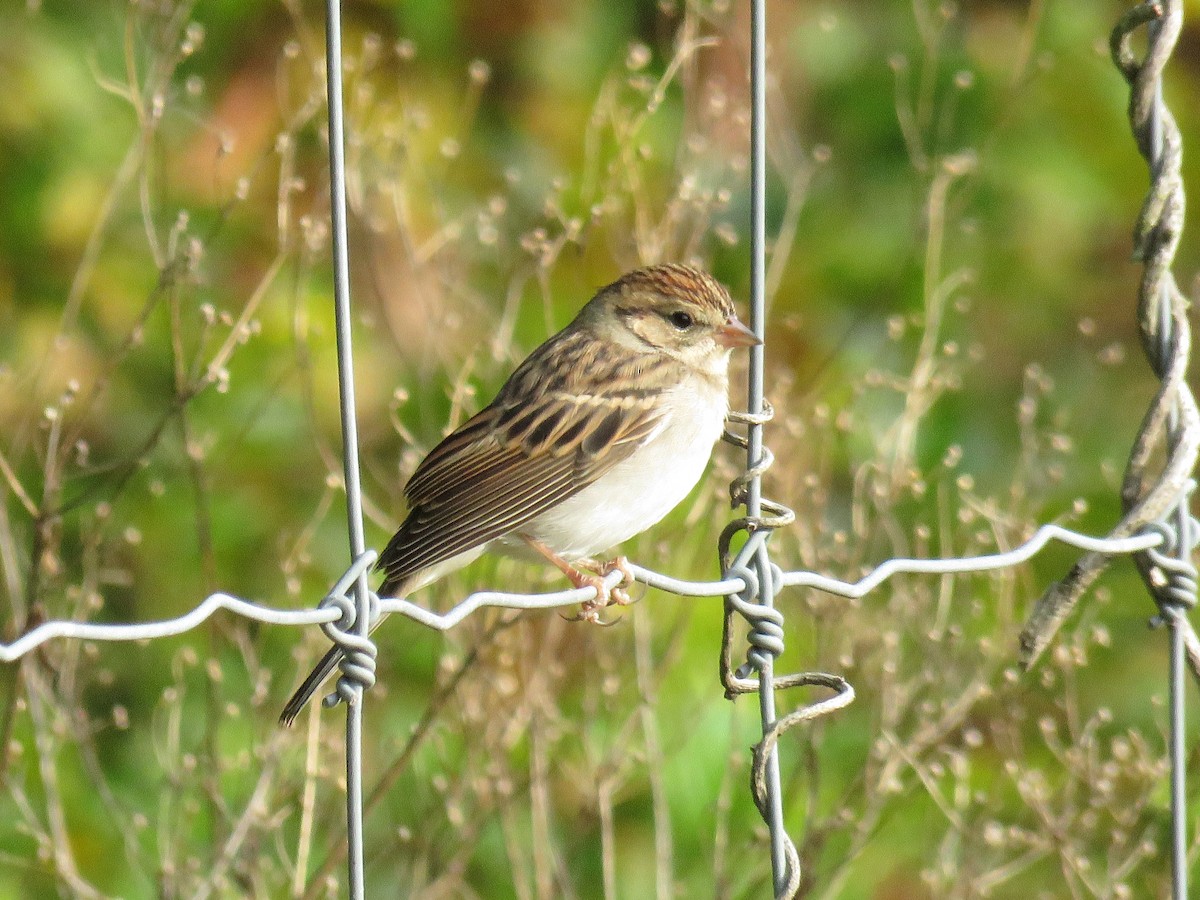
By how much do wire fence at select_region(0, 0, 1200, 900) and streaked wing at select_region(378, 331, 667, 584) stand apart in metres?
0.81

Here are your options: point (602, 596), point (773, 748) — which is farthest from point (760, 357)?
point (602, 596)

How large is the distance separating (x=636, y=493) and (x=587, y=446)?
6.3 inches

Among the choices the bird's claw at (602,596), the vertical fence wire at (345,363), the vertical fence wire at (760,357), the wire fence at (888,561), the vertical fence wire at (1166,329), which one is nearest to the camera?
the vertical fence wire at (345,363)

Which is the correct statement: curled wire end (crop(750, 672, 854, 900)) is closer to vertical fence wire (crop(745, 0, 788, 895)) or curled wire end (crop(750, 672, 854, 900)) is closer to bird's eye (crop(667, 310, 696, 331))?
vertical fence wire (crop(745, 0, 788, 895))

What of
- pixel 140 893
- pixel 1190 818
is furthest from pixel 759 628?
pixel 140 893

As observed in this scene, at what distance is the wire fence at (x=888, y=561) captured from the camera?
200cm

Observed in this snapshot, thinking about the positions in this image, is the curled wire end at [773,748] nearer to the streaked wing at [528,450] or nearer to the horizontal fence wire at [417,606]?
the horizontal fence wire at [417,606]

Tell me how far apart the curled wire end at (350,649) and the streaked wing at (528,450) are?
136 cm

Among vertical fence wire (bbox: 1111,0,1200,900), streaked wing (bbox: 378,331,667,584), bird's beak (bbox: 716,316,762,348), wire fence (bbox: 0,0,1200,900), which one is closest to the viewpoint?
wire fence (bbox: 0,0,1200,900)

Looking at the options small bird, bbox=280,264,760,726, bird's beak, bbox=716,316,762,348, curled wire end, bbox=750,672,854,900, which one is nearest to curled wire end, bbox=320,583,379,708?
curled wire end, bbox=750,672,854,900

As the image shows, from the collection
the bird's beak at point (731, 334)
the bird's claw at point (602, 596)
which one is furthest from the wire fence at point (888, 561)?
the bird's beak at point (731, 334)

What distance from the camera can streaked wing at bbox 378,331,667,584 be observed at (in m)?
3.43

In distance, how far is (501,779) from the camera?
386cm

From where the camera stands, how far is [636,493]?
349 cm
